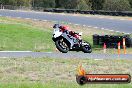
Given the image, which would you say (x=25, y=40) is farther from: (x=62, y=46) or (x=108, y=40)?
(x=62, y=46)

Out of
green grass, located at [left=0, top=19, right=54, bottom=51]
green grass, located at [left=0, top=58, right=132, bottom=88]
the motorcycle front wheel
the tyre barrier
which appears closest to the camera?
the motorcycle front wheel

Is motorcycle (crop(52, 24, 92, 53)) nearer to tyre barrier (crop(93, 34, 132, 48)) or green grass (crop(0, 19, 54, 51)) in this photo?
tyre barrier (crop(93, 34, 132, 48))

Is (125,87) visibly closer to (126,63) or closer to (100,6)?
(126,63)

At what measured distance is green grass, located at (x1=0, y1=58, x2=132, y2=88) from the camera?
45.8 ft

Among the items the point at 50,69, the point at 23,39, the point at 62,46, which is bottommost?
the point at 23,39

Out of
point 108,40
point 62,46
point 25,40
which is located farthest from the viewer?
point 25,40

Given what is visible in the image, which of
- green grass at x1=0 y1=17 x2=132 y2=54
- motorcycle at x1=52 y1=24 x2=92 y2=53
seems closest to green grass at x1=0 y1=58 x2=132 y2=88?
motorcycle at x1=52 y1=24 x2=92 y2=53

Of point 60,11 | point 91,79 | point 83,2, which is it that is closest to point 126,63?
point 91,79

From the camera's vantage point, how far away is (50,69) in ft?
53.2

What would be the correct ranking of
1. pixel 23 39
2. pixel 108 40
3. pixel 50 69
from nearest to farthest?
pixel 50 69 < pixel 108 40 < pixel 23 39

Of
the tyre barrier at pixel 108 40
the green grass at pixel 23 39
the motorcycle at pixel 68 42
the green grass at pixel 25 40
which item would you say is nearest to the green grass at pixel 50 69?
the tyre barrier at pixel 108 40

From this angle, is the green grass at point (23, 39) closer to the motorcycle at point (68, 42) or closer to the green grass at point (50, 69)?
the green grass at point (50, 69)

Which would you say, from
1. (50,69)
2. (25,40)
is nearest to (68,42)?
(50,69)

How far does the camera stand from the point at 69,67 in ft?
55.3
